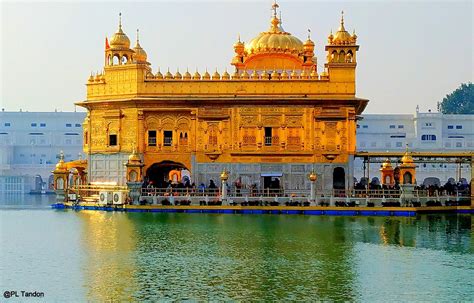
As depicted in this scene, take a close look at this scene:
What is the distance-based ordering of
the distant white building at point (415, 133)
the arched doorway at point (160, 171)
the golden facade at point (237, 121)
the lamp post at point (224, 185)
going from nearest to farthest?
1. the lamp post at point (224, 185)
2. the golden facade at point (237, 121)
3. the arched doorway at point (160, 171)
4. the distant white building at point (415, 133)

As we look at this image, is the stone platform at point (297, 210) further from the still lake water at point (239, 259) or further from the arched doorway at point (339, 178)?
the arched doorway at point (339, 178)

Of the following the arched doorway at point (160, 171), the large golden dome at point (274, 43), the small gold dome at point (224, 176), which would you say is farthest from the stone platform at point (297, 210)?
the large golden dome at point (274, 43)

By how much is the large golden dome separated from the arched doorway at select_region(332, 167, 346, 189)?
8.18m

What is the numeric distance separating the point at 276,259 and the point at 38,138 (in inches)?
2896

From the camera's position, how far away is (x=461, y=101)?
96.2 meters

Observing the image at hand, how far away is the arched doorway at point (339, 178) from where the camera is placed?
39.7 meters

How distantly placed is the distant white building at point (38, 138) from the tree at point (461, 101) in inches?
1586

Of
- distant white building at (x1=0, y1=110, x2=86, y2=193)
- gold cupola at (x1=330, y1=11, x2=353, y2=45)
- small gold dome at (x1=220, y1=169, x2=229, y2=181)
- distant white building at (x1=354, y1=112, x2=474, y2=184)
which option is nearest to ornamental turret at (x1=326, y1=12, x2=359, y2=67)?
gold cupola at (x1=330, y1=11, x2=353, y2=45)

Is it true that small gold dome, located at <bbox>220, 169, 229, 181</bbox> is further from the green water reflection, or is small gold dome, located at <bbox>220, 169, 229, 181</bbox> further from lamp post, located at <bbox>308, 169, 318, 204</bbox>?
the green water reflection

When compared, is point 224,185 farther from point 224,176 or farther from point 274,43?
point 274,43

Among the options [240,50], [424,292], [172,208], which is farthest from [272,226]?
[240,50]

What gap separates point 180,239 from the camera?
86.9 feet

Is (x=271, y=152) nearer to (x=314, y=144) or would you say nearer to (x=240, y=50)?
(x=314, y=144)

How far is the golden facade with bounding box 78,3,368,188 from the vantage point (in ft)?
130
